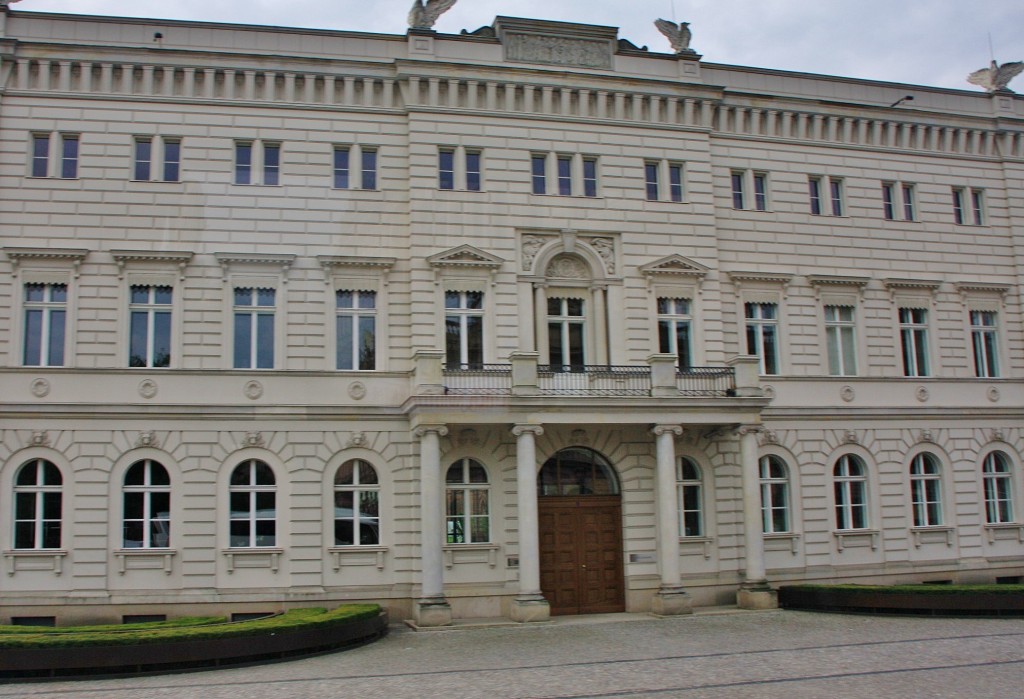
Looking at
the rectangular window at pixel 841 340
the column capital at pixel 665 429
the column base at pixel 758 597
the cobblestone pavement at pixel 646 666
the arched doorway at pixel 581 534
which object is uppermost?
the rectangular window at pixel 841 340

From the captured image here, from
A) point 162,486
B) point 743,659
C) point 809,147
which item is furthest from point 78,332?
point 809,147

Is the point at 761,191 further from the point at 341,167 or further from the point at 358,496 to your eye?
the point at 358,496

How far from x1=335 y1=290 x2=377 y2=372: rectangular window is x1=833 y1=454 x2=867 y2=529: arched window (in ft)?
51.6

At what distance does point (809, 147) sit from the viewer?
3547 centimetres

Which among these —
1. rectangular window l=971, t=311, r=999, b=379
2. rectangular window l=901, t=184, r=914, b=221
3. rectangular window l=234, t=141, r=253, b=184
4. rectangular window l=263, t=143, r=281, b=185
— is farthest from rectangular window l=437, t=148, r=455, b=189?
rectangular window l=971, t=311, r=999, b=379

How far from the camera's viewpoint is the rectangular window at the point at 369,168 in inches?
1243

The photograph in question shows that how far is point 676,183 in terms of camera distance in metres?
33.5

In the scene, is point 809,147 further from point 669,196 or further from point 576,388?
point 576,388

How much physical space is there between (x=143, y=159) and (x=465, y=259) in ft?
32.6

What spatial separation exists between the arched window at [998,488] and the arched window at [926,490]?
183cm

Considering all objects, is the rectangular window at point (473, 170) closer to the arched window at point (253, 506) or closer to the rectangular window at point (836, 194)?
the arched window at point (253, 506)

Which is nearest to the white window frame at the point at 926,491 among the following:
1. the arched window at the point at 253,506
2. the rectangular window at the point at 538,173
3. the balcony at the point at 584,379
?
the balcony at the point at 584,379

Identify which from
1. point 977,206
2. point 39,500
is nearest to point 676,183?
point 977,206

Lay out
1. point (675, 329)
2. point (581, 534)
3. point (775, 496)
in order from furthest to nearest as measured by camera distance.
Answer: point (775, 496) < point (675, 329) < point (581, 534)
